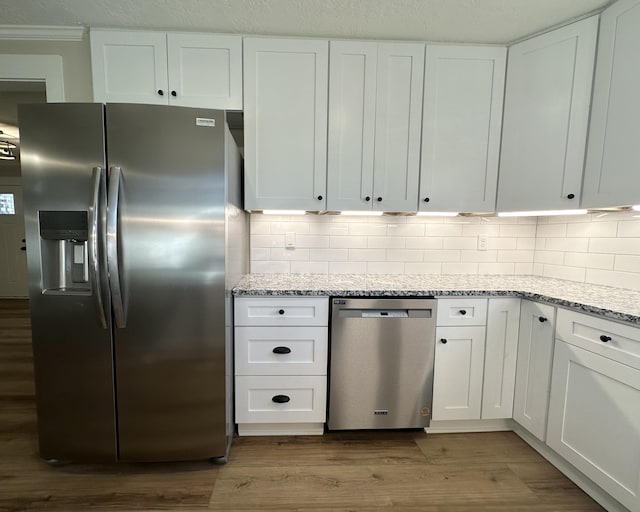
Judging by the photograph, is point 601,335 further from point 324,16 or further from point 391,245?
point 324,16

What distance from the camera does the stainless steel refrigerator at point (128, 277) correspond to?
1.29m

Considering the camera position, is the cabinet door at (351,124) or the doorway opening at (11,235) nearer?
the cabinet door at (351,124)

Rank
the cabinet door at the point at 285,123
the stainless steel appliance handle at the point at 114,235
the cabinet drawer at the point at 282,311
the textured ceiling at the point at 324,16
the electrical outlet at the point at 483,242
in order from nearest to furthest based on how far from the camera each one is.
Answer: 1. the stainless steel appliance handle at the point at 114,235
2. the textured ceiling at the point at 324,16
3. the cabinet drawer at the point at 282,311
4. the cabinet door at the point at 285,123
5. the electrical outlet at the point at 483,242

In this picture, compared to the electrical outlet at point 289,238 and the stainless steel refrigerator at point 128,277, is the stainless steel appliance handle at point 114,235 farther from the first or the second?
the electrical outlet at point 289,238

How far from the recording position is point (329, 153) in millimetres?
1791

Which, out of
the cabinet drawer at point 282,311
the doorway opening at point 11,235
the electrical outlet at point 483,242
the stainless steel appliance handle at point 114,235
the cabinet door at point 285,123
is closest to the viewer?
the stainless steel appliance handle at point 114,235

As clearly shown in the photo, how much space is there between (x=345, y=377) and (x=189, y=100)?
6.21 ft

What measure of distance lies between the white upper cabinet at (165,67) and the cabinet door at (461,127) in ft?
4.07

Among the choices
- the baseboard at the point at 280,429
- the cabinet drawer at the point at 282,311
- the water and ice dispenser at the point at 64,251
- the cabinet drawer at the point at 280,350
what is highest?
the water and ice dispenser at the point at 64,251

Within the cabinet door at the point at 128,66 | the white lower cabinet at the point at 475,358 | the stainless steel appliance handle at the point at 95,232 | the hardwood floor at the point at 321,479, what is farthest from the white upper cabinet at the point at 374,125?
the hardwood floor at the point at 321,479

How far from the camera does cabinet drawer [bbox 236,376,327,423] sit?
164 cm

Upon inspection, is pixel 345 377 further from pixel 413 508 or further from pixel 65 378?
pixel 65 378

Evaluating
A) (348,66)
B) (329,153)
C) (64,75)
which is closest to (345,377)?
(329,153)

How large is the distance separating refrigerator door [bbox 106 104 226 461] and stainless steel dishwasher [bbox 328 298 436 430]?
65cm
